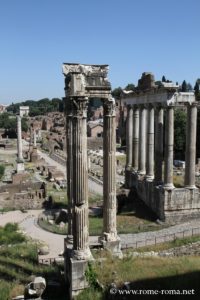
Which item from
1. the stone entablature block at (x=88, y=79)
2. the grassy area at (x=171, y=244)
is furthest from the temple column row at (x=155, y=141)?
the stone entablature block at (x=88, y=79)

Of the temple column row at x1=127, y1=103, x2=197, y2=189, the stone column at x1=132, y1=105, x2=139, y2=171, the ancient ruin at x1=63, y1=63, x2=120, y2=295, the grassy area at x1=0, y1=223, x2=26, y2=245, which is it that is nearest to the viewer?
the ancient ruin at x1=63, y1=63, x2=120, y2=295

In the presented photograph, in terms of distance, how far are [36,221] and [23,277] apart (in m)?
15.9

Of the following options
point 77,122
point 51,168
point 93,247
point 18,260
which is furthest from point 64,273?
point 51,168

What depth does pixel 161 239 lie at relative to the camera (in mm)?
22391

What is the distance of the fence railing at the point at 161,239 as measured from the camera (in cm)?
2144

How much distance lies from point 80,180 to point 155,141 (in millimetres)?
14461

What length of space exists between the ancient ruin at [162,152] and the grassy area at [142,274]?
988 centimetres

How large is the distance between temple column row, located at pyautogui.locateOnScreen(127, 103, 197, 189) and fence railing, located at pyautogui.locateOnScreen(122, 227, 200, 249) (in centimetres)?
352

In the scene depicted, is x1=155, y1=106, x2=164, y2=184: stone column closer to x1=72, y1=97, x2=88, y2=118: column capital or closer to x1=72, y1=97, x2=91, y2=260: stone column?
x1=72, y1=97, x2=91, y2=260: stone column

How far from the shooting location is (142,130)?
99.8ft

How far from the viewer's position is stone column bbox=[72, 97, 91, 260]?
13820mm

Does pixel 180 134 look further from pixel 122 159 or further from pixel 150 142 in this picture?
pixel 150 142

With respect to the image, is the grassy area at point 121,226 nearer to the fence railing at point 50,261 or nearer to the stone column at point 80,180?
the fence railing at point 50,261


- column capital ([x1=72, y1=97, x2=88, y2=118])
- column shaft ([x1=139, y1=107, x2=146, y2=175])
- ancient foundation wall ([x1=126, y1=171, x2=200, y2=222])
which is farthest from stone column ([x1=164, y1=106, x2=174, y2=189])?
column capital ([x1=72, y1=97, x2=88, y2=118])
